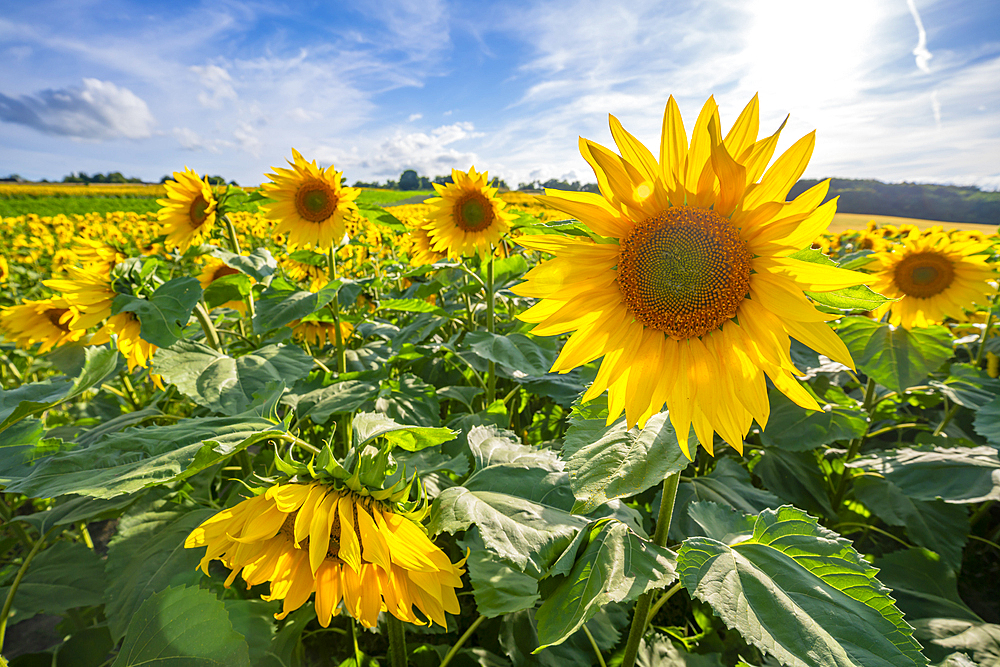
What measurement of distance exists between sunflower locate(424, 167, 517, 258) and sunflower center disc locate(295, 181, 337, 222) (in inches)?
24.7

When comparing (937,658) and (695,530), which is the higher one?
(695,530)

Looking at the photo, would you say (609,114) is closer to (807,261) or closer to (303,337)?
(807,261)

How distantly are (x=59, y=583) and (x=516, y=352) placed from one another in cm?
203

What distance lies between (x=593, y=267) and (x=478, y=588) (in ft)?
3.52

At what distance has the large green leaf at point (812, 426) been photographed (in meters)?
2.06

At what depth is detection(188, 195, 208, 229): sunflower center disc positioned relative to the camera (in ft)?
9.22

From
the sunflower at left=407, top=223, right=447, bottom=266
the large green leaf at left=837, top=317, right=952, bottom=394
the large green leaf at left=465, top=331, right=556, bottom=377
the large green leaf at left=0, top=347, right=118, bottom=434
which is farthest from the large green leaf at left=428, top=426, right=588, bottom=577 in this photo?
the sunflower at left=407, top=223, right=447, bottom=266

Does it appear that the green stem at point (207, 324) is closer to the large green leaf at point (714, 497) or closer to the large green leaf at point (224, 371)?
the large green leaf at point (224, 371)

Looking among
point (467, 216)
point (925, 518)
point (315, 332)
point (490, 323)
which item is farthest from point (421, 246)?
point (925, 518)

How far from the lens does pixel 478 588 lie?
1421mm

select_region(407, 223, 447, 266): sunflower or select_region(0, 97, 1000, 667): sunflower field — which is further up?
select_region(407, 223, 447, 266): sunflower

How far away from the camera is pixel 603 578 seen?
102cm

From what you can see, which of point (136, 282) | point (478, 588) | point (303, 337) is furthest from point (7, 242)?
point (478, 588)

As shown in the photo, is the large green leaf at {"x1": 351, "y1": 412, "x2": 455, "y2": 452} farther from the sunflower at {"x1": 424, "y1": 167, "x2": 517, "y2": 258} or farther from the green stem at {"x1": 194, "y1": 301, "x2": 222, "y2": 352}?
the sunflower at {"x1": 424, "y1": 167, "x2": 517, "y2": 258}
